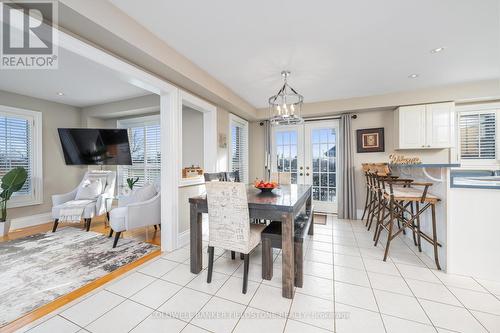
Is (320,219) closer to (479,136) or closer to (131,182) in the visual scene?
(479,136)

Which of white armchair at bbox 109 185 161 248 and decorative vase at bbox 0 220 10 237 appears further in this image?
decorative vase at bbox 0 220 10 237

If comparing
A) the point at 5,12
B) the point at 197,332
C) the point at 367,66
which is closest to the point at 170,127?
the point at 5,12

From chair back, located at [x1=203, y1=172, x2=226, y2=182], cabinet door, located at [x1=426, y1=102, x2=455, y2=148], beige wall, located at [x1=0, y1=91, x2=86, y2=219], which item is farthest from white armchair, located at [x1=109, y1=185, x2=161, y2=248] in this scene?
cabinet door, located at [x1=426, y1=102, x2=455, y2=148]

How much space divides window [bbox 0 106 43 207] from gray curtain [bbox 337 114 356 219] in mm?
6256

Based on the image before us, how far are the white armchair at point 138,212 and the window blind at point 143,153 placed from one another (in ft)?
4.57

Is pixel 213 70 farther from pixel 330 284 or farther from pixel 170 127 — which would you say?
pixel 330 284

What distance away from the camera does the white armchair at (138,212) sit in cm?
269

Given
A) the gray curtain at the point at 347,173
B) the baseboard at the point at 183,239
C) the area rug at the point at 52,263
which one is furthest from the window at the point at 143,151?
the gray curtain at the point at 347,173

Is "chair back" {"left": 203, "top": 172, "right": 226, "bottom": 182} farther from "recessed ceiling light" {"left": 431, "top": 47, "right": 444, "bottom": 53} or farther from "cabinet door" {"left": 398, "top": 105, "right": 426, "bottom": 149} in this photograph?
"cabinet door" {"left": 398, "top": 105, "right": 426, "bottom": 149}

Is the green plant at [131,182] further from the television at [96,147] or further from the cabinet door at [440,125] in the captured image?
the cabinet door at [440,125]

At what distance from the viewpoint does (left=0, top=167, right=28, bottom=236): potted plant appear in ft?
10.5

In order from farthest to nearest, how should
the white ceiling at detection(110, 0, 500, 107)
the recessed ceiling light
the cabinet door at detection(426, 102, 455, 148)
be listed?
the cabinet door at detection(426, 102, 455, 148), the recessed ceiling light, the white ceiling at detection(110, 0, 500, 107)

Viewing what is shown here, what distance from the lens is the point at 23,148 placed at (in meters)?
3.83

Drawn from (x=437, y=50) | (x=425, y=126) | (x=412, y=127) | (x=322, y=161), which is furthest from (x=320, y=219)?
(x=437, y=50)
